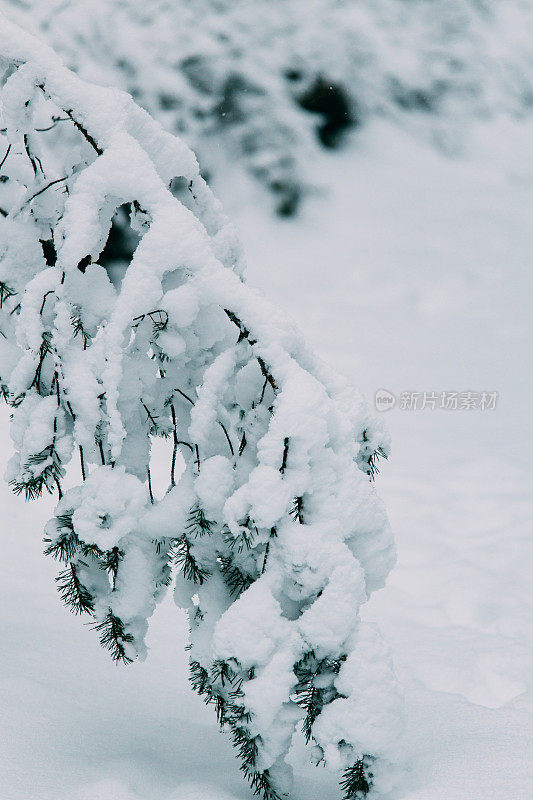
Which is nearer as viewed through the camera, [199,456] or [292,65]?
[199,456]

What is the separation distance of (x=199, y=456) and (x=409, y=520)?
4691mm

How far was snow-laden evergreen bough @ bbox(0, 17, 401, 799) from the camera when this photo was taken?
80.8 inches

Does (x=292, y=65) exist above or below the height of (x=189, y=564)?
above

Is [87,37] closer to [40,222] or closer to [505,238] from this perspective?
[505,238]

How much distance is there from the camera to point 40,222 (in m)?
2.40

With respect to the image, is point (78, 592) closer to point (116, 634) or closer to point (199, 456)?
point (116, 634)

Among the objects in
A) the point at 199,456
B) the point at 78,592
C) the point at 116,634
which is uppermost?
the point at 199,456

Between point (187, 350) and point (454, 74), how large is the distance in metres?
13.4
